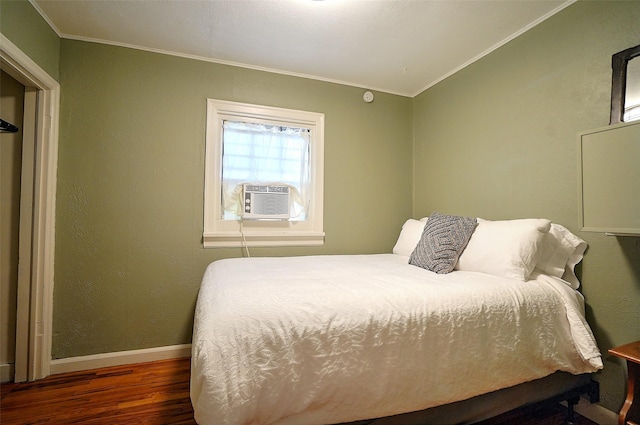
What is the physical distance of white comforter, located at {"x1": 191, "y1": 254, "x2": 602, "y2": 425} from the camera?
930 millimetres

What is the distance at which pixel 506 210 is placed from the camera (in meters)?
2.03

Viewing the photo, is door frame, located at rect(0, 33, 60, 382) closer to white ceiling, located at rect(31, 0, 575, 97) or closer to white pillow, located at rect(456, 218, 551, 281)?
white ceiling, located at rect(31, 0, 575, 97)

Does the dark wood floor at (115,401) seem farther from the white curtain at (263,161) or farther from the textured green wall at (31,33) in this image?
the textured green wall at (31,33)

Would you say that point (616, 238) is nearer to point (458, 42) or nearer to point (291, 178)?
point (458, 42)

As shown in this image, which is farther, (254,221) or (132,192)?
(254,221)

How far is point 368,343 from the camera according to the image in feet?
3.47

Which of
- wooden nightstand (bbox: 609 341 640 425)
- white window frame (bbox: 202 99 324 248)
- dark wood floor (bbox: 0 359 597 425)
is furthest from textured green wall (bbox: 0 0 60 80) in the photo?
wooden nightstand (bbox: 609 341 640 425)

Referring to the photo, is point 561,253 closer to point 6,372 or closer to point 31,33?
point 31,33

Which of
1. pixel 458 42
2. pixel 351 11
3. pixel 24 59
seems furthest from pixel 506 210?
pixel 24 59

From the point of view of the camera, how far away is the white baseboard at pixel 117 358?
6.47ft

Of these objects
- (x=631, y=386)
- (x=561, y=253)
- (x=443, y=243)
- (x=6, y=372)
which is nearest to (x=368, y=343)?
(x=443, y=243)

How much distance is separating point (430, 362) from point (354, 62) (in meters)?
2.28

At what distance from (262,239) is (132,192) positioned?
42.1 inches

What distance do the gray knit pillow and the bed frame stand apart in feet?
2.09
